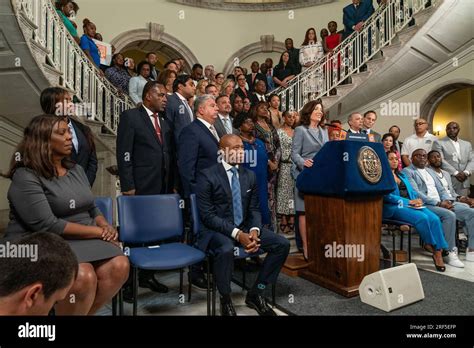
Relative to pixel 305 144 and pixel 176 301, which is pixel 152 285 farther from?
pixel 305 144

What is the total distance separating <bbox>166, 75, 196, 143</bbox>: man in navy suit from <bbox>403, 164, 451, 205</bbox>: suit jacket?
2.17 metres

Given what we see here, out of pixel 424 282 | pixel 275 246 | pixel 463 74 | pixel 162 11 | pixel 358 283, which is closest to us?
pixel 275 246

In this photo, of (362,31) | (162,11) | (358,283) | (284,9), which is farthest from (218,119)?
(284,9)

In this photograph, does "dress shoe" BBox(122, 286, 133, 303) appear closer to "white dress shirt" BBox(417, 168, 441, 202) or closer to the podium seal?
the podium seal

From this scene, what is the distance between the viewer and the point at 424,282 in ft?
9.26

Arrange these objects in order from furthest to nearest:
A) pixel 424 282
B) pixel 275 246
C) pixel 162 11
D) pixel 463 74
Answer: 1. pixel 162 11
2. pixel 463 74
3. pixel 424 282
4. pixel 275 246

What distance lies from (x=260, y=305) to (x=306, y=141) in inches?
55.9

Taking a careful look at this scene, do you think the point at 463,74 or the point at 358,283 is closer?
the point at 358,283

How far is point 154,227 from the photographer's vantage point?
7.68ft

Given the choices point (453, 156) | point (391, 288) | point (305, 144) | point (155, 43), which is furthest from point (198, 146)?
point (155, 43)
